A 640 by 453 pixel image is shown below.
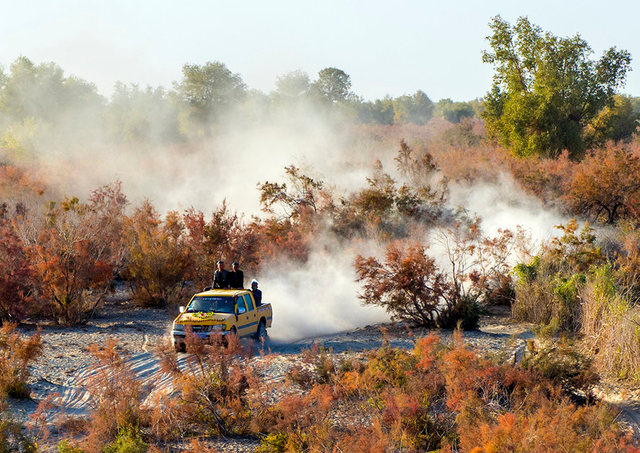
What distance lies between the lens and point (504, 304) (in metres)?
19.9

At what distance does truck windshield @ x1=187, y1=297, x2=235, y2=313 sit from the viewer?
46.5ft

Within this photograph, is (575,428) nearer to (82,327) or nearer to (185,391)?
(185,391)

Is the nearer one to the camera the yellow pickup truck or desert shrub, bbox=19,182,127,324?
the yellow pickup truck

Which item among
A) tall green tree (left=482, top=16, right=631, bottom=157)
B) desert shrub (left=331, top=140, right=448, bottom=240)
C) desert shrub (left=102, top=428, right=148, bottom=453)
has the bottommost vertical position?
desert shrub (left=102, top=428, right=148, bottom=453)

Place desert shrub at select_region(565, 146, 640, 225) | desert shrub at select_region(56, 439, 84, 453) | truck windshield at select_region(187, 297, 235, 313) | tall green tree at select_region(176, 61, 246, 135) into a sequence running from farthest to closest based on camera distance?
1. tall green tree at select_region(176, 61, 246, 135)
2. desert shrub at select_region(565, 146, 640, 225)
3. truck windshield at select_region(187, 297, 235, 313)
4. desert shrub at select_region(56, 439, 84, 453)

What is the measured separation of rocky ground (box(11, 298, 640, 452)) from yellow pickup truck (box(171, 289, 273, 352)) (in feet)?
1.87

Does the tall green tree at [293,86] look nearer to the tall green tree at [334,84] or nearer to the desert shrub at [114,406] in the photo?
the tall green tree at [334,84]

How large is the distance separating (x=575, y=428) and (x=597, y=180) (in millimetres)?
23593

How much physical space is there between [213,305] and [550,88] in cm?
2620

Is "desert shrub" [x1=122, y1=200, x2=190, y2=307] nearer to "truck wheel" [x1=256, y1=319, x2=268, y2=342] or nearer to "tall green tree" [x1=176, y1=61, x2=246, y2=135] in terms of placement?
"truck wheel" [x1=256, y1=319, x2=268, y2=342]

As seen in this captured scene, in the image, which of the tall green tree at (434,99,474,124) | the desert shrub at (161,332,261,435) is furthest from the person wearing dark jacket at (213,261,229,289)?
the tall green tree at (434,99,474,124)

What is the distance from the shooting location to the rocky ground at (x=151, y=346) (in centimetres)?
975

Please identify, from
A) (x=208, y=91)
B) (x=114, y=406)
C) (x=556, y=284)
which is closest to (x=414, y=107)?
(x=208, y=91)

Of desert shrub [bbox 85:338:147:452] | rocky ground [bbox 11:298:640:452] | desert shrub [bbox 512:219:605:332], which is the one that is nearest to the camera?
desert shrub [bbox 85:338:147:452]
